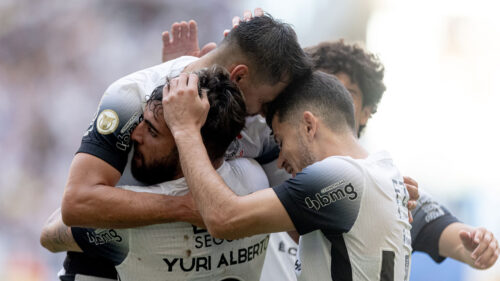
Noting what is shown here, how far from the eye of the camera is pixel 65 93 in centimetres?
840

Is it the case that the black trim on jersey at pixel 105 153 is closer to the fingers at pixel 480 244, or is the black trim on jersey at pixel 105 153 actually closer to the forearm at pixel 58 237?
the forearm at pixel 58 237

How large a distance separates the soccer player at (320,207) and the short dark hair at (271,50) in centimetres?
35

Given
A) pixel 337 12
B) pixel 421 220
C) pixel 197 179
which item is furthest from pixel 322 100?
pixel 337 12

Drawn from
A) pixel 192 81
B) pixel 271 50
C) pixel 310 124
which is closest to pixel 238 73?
pixel 271 50

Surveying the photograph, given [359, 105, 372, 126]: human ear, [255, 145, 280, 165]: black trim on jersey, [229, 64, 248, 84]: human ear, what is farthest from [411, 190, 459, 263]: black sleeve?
[229, 64, 248, 84]: human ear

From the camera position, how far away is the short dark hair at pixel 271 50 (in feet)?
9.42

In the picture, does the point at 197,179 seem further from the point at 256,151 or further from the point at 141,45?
the point at 141,45

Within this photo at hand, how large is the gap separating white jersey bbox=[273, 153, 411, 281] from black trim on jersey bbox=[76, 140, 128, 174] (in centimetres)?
67

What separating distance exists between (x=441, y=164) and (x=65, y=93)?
16.2ft

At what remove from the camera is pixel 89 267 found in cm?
314

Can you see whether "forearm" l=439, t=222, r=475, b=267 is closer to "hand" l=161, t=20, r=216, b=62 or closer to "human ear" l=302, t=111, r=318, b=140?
"human ear" l=302, t=111, r=318, b=140

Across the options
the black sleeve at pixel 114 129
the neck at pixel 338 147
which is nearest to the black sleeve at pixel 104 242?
the black sleeve at pixel 114 129

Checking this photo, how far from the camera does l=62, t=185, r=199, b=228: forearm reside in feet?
8.41

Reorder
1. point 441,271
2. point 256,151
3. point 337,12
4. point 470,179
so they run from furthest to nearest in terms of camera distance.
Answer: point 337,12
point 470,179
point 441,271
point 256,151
